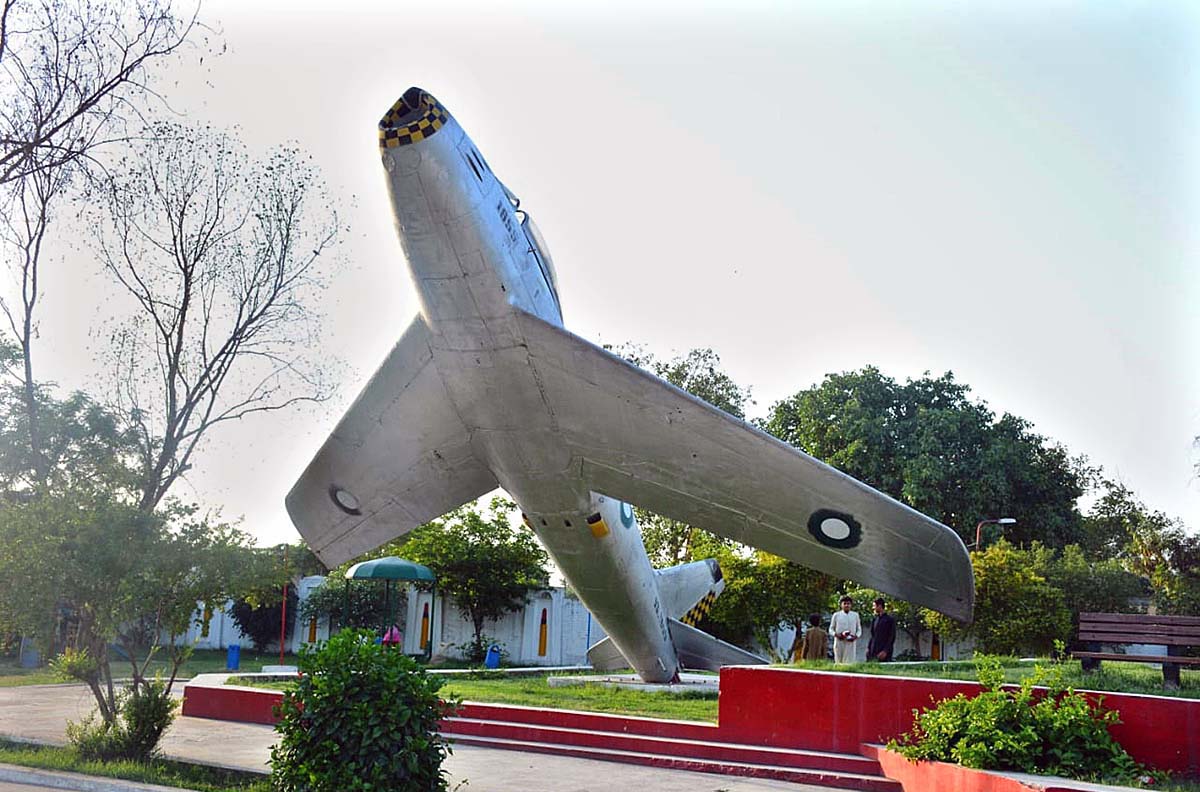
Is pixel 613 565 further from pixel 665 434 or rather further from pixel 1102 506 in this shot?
pixel 1102 506

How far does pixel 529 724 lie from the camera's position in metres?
14.4

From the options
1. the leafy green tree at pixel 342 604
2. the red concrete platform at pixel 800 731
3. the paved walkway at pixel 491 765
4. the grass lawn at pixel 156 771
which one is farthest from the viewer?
the leafy green tree at pixel 342 604

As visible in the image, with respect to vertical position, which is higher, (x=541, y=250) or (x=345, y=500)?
(x=541, y=250)

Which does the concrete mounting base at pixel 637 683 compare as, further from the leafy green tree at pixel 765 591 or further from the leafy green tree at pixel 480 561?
the leafy green tree at pixel 480 561

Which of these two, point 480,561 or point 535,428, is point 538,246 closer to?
point 535,428

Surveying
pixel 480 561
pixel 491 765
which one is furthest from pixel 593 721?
pixel 480 561

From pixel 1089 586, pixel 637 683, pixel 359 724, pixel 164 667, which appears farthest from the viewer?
pixel 164 667

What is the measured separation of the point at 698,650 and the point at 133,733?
12445mm

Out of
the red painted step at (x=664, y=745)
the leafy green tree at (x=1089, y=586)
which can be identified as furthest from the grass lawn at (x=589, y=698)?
the leafy green tree at (x=1089, y=586)

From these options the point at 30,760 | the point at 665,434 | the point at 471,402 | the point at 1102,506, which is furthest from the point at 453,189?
the point at 1102,506

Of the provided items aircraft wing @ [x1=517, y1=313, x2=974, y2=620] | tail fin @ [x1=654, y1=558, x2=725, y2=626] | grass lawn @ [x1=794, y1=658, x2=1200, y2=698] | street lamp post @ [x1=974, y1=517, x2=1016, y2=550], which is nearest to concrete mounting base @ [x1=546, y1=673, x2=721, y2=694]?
tail fin @ [x1=654, y1=558, x2=725, y2=626]

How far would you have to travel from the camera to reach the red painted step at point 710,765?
36.4 feet

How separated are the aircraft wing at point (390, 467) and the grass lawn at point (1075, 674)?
5.66 m

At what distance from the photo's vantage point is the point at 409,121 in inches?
438
